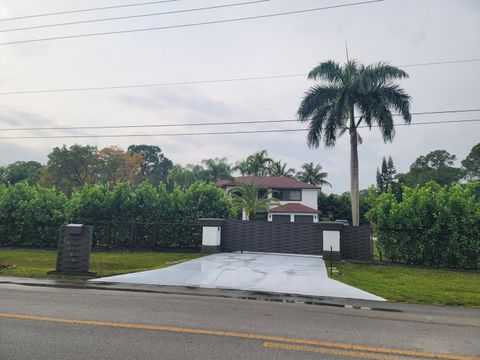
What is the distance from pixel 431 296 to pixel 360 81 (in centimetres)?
1686

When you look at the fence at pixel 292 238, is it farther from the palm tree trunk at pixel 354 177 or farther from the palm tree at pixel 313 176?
the palm tree at pixel 313 176

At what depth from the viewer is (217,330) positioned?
543 centimetres

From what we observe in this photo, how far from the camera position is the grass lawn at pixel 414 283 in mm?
8895

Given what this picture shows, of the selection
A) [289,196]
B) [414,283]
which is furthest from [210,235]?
[289,196]

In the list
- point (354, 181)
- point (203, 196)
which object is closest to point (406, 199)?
point (354, 181)

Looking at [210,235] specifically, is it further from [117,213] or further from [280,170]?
[280,170]

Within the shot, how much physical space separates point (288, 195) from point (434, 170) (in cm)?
3044

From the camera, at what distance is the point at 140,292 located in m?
8.83

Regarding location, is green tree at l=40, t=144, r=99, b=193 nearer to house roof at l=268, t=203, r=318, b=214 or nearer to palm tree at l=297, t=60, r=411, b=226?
house roof at l=268, t=203, r=318, b=214

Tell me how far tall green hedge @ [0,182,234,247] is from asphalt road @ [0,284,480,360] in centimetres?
1257

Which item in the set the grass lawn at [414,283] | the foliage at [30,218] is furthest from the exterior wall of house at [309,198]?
the grass lawn at [414,283]

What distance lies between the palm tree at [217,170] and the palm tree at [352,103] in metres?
18.9

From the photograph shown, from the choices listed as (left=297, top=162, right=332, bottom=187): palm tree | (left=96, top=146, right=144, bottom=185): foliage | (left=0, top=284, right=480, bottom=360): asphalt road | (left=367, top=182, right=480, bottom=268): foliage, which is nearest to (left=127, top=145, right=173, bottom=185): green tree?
(left=96, top=146, right=144, bottom=185): foliage

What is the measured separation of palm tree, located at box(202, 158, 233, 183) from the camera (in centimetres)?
4178
